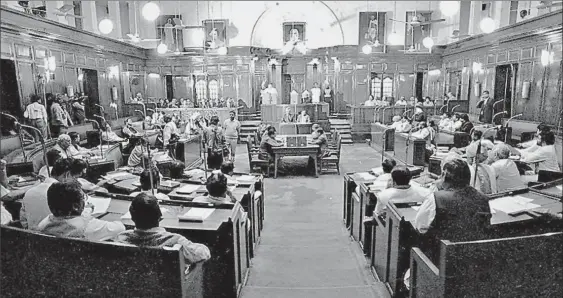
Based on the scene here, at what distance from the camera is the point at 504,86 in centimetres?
1166

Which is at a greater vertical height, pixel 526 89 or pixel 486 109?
pixel 526 89

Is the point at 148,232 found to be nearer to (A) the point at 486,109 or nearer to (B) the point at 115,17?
(A) the point at 486,109

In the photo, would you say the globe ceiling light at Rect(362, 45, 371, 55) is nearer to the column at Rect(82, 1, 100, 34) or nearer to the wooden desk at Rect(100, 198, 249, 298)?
the column at Rect(82, 1, 100, 34)

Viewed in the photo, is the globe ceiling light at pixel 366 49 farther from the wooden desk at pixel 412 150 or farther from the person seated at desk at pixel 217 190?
the person seated at desk at pixel 217 190

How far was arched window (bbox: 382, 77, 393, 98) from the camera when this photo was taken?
15844mm

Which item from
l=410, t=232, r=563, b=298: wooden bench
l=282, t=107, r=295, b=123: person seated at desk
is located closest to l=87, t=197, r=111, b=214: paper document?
l=410, t=232, r=563, b=298: wooden bench

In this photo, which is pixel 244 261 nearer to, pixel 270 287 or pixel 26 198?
pixel 270 287

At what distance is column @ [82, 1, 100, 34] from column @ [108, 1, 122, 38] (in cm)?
121

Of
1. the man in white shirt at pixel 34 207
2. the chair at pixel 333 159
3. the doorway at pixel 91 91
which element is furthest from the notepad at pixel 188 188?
the doorway at pixel 91 91

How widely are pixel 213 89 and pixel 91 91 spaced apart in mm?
5171

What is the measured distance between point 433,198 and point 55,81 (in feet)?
33.1

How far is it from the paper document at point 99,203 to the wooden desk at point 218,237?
0.16 feet

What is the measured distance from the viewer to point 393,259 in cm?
325

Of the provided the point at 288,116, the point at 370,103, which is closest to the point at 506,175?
the point at 288,116
